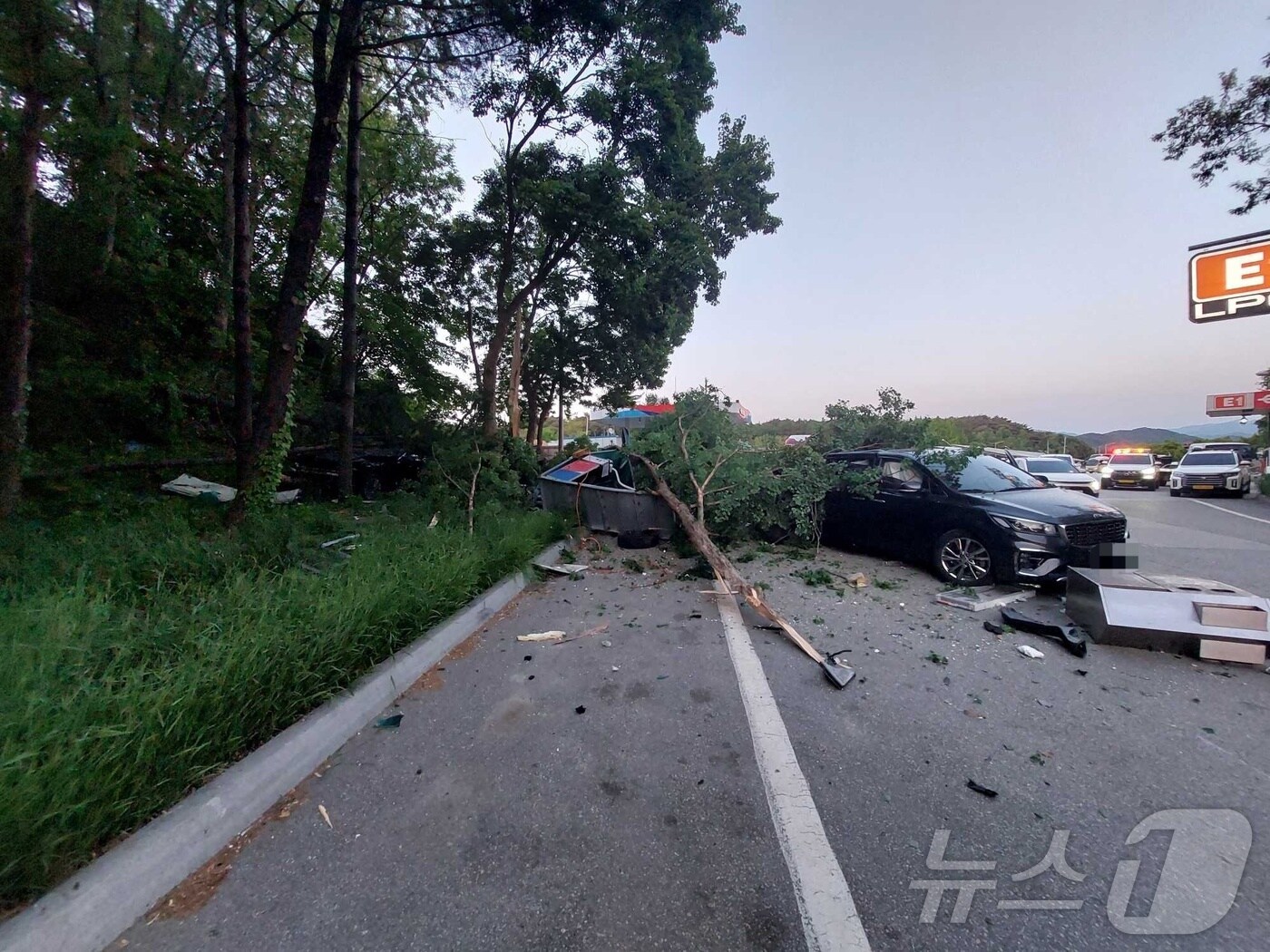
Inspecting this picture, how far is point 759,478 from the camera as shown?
24.8 feet

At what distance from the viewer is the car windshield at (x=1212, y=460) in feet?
Result: 59.1

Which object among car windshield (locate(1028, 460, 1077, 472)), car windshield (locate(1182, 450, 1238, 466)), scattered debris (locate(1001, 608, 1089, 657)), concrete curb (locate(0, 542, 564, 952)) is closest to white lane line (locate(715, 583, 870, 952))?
concrete curb (locate(0, 542, 564, 952))

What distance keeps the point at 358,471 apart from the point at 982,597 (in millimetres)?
12841

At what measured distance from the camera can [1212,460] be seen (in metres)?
18.3

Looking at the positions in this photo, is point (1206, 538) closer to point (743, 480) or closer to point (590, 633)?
point (743, 480)

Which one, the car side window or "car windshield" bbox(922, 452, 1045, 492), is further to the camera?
the car side window

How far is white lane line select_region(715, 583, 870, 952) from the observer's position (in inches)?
69.9

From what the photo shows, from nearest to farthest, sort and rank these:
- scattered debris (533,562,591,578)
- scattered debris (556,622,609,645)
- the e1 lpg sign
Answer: scattered debris (556,622,609,645) → scattered debris (533,562,591,578) → the e1 lpg sign

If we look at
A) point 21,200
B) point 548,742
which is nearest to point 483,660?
point 548,742

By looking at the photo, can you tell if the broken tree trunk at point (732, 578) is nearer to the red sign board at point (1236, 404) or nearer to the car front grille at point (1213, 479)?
the car front grille at point (1213, 479)

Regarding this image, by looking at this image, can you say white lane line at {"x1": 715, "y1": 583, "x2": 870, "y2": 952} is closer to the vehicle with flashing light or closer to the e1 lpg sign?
the e1 lpg sign

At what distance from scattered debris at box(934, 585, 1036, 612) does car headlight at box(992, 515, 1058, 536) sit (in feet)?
2.20

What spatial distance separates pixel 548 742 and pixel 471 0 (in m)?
8.86

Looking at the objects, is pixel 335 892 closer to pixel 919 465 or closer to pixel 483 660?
pixel 483 660
